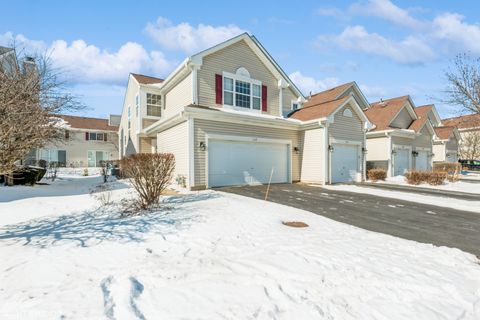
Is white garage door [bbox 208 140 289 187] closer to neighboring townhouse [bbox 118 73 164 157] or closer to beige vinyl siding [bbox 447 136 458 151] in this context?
neighboring townhouse [bbox 118 73 164 157]

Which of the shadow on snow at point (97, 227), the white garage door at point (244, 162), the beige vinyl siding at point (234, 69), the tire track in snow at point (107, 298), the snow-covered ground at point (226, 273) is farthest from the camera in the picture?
the beige vinyl siding at point (234, 69)

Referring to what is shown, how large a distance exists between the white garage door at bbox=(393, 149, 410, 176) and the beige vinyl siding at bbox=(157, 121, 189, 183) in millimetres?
15876

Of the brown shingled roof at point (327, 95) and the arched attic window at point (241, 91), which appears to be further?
the brown shingled roof at point (327, 95)

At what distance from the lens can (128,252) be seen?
4246 mm

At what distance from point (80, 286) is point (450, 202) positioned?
459 inches

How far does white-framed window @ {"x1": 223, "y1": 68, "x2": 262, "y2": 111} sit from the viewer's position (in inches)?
568

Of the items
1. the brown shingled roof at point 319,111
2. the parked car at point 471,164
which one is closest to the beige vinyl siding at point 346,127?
the brown shingled roof at point 319,111

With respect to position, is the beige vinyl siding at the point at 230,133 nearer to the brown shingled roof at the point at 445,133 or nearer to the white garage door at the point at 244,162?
the white garage door at the point at 244,162

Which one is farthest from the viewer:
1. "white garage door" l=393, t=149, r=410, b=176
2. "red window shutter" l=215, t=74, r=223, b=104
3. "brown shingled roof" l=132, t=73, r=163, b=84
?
"white garage door" l=393, t=149, r=410, b=176

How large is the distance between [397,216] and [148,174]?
726 centimetres

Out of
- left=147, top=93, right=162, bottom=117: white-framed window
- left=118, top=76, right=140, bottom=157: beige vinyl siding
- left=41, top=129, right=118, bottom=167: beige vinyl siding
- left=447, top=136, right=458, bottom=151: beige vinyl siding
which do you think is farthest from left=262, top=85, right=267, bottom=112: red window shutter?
left=41, top=129, right=118, bottom=167: beige vinyl siding

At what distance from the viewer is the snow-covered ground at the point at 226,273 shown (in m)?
2.75

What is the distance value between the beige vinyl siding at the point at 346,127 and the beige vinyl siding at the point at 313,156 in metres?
0.75

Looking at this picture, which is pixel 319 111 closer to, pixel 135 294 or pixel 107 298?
pixel 135 294
